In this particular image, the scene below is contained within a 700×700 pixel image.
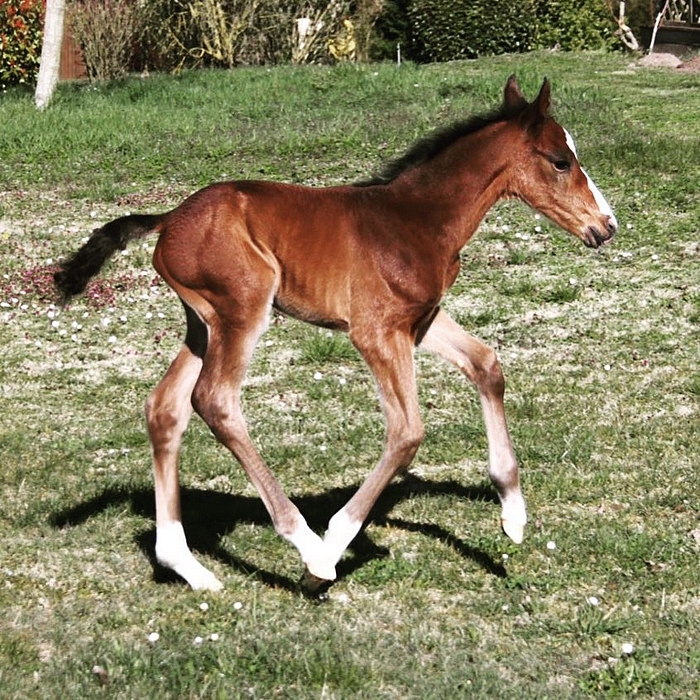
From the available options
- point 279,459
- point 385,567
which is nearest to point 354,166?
point 279,459

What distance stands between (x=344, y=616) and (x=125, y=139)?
35.2ft

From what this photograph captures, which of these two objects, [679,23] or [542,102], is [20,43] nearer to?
[679,23]

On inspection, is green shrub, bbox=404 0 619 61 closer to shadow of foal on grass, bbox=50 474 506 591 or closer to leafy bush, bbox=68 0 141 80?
leafy bush, bbox=68 0 141 80

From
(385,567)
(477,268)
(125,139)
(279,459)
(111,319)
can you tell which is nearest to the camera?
(385,567)

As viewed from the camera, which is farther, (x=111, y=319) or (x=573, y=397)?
(x=111, y=319)

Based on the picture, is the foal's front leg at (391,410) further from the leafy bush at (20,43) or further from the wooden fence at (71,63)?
the wooden fence at (71,63)

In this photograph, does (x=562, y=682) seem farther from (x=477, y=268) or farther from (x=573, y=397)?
(x=477, y=268)

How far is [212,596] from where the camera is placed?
5117 millimetres

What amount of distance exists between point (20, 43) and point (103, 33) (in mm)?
1538

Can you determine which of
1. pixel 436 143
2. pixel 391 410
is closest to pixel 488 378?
pixel 391 410

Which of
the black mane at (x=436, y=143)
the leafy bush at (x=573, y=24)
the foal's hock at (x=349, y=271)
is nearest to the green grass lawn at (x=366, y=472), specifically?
the foal's hock at (x=349, y=271)

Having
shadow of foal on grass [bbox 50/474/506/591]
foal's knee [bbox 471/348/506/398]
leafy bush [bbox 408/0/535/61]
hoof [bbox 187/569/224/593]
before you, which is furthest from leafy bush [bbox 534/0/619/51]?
hoof [bbox 187/569/224/593]

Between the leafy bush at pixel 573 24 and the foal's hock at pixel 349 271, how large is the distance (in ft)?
62.3

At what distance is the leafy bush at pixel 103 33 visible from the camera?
22.0 m
